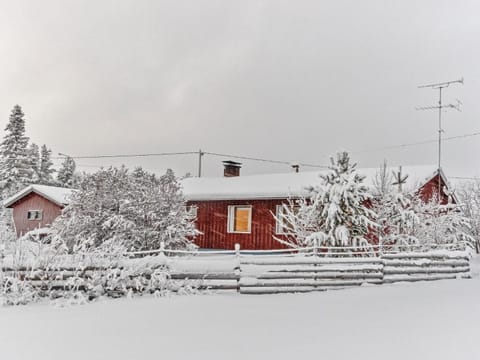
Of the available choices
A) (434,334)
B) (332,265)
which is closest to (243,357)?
(434,334)

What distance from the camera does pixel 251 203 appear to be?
20234 millimetres

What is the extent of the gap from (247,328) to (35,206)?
25676mm

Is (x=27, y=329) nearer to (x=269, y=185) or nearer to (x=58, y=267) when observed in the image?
(x=58, y=267)

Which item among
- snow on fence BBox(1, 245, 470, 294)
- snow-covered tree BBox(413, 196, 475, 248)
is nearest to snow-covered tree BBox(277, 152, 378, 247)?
snow on fence BBox(1, 245, 470, 294)

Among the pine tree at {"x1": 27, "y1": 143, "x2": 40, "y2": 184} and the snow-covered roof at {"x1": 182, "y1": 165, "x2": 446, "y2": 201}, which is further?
the pine tree at {"x1": 27, "y1": 143, "x2": 40, "y2": 184}

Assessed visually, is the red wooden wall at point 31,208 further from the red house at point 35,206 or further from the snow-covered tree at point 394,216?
the snow-covered tree at point 394,216

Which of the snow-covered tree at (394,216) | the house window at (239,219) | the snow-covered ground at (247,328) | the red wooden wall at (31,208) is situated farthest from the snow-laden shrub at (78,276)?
the red wooden wall at (31,208)

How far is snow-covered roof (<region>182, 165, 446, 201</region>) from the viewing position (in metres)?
18.8

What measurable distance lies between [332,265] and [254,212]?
9037 millimetres

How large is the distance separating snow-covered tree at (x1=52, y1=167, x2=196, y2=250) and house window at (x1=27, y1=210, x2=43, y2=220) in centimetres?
1550

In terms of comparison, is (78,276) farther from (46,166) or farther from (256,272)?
(46,166)

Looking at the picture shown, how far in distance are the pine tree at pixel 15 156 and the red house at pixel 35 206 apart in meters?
14.2

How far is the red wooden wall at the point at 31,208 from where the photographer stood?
27719 mm

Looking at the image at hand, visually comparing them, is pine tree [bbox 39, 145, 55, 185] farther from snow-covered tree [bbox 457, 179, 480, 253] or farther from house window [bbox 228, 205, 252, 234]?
snow-covered tree [bbox 457, 179, 480, 253]
